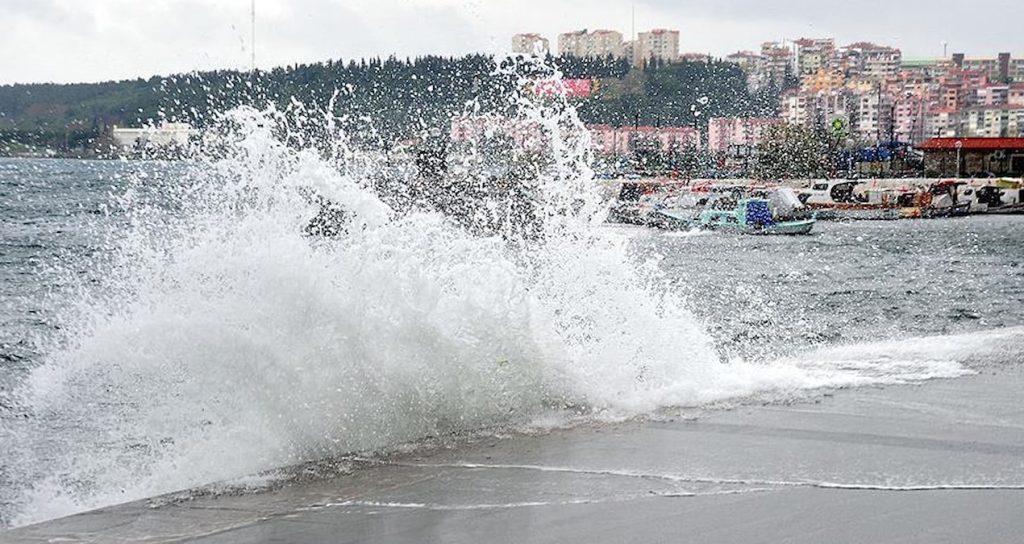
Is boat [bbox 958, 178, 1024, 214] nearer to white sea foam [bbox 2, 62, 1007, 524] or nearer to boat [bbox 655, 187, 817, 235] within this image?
boat [bbox 655, 187, 817, 235]

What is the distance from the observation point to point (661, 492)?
8.48 m

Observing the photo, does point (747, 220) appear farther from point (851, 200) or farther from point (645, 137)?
point (645, 137)

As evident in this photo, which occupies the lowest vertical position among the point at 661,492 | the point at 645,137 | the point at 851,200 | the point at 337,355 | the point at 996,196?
the point at 996,196

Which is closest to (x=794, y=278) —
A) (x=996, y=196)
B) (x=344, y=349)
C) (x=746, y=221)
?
(x=344, y=349)

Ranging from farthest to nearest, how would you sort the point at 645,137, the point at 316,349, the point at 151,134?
the point at 645,137 < the point at 151,134 < the point at 316,349

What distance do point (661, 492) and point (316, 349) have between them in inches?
145

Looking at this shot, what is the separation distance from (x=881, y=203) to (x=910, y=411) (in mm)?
92849

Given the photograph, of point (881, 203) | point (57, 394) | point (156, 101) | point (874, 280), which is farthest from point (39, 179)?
point (57, 394)

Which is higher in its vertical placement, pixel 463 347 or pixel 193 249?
pixel 193 249

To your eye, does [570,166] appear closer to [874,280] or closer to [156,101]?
[874,280]

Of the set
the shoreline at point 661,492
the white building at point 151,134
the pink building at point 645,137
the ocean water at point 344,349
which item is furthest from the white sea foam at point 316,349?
the pink building at point 645,137

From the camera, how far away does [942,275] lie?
41.6 meters

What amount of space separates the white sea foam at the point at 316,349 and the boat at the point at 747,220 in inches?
2561

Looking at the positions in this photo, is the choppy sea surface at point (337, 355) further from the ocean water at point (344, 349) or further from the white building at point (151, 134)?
the white building at point (151, 134)
